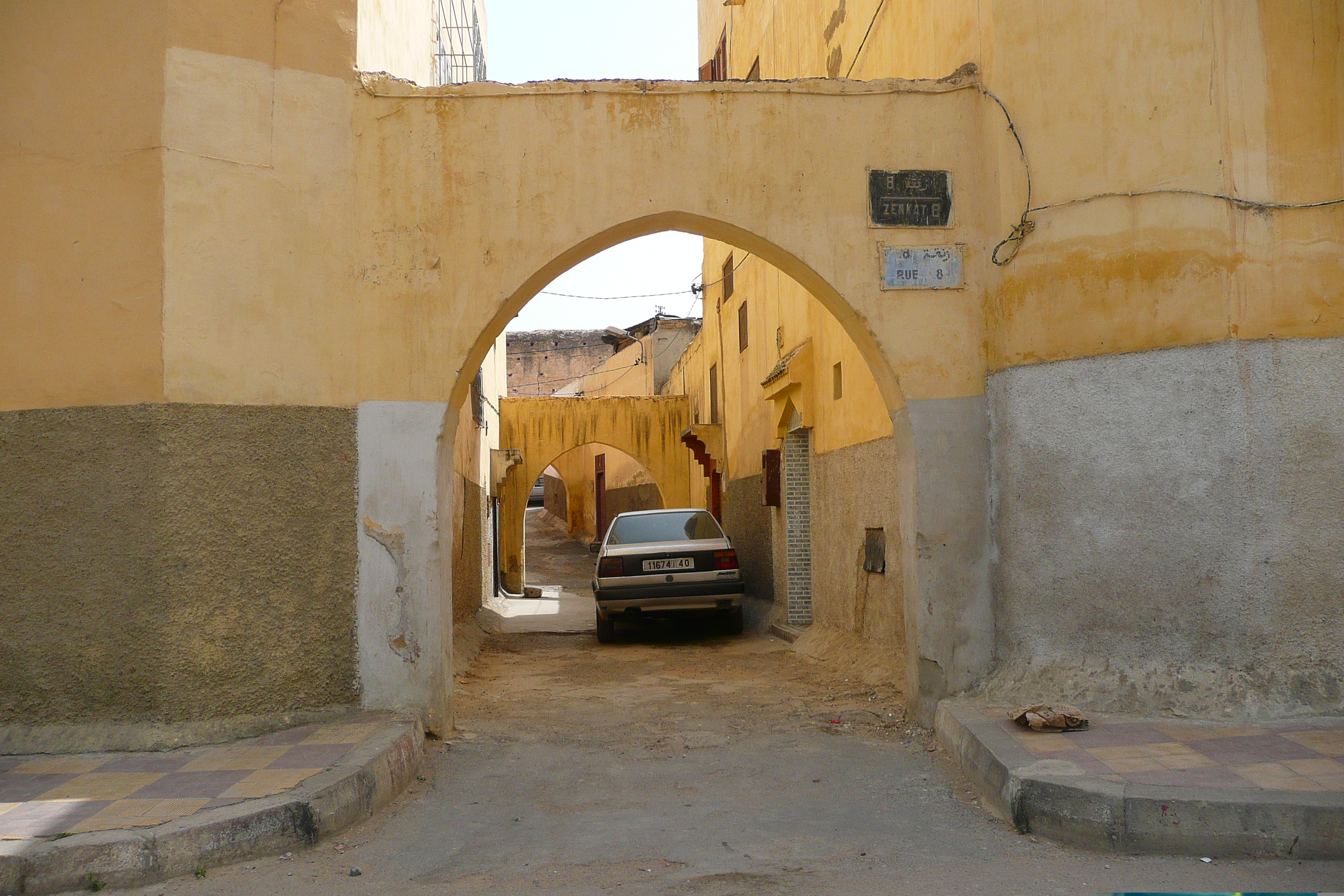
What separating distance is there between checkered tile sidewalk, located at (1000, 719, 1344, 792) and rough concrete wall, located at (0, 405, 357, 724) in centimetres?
410

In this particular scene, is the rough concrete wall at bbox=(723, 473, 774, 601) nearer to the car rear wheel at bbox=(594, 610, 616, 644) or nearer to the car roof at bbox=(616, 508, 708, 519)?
the car roof at bbox=(616, 508, 708, 519)

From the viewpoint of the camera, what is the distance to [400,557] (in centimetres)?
605

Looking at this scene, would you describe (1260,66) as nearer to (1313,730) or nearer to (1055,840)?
(1313,730)

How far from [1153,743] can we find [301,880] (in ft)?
12.2

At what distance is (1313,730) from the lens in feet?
16.0

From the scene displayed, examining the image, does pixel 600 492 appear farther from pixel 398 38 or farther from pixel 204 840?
pixel 204 840

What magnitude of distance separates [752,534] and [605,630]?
135 inches

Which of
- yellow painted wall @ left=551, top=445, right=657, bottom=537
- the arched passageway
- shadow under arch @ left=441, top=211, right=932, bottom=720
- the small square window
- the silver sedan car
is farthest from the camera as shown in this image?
yellow painted wall @ left=551, top=445, right=657, bottom=537

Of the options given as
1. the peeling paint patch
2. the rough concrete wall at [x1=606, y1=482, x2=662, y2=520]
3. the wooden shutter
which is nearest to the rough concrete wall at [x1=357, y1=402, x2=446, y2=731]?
the peeling paint patch

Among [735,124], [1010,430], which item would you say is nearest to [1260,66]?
[1010,430]

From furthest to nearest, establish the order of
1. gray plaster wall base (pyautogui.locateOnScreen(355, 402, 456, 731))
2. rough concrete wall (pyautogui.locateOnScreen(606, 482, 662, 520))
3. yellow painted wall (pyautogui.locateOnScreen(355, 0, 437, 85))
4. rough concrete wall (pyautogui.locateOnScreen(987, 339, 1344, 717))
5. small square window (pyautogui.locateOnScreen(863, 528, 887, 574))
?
rough concrete wall (pyautogui.locateOnScreen(606, 482, 662, 520)) → small square window (pyautogui.locateOnScreen(863, 528, 887, 574)) → yellow painted wall (pyautogui.locateOnScreen(355, 0, 437, 85)) → gray plaster wall base (pyautogui.locateOnScreen(355, 402, 456, 731)) → rough concrete wall (pyautogui.locateOnScreen(987, 339, 1344, 717))

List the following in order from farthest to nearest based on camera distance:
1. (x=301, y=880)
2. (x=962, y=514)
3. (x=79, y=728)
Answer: (x=962, y=514) → (x=79, y=728) → (x=301, y=880)

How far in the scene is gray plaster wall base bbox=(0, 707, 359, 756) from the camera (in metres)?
5.39

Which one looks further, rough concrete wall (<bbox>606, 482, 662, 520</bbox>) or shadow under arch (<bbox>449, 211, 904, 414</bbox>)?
rough concrete wall (<bbox>606, 482, 662, 520</bbox>)
